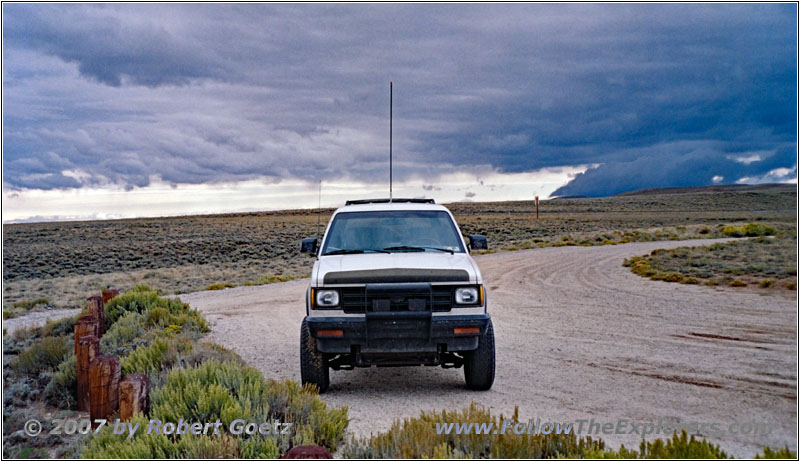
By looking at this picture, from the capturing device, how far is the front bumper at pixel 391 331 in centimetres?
682

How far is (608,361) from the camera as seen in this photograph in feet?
31.1

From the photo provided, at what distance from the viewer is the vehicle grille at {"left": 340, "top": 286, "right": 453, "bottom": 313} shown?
6.85m

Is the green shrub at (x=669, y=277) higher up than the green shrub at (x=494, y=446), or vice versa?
the green shrub at (x=494, y=446)

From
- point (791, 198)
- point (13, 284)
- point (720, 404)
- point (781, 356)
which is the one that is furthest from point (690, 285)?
point (791, 198)

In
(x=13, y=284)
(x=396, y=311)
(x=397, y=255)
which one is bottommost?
(x=13, y=284)

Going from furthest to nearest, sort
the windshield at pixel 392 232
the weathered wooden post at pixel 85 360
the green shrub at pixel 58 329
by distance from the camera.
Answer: the green shrub at pixel 58 329 < the windshield at pixel 392 232 < the weathered wooden post at pixel 85 360

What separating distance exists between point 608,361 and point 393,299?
4271 millimetres

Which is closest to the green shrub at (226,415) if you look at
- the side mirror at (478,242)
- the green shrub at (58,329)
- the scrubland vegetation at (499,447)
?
the scrubland vegetation at (499,447)

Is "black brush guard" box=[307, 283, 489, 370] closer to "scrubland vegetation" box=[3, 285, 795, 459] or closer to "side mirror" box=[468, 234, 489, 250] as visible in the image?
"scrubland vegetation" box=[3, 285, 795, 459]

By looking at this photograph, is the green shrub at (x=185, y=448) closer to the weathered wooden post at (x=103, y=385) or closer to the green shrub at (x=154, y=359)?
the weathered wooden post at (x=103, y=385)

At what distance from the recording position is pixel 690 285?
18.5 meters

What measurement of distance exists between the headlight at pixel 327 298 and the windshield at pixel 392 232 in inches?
42.9

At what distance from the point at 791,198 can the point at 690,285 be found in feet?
357

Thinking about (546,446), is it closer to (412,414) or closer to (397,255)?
(412,414)
